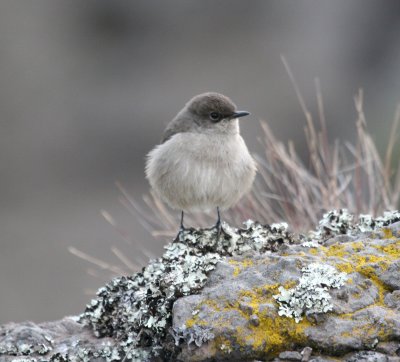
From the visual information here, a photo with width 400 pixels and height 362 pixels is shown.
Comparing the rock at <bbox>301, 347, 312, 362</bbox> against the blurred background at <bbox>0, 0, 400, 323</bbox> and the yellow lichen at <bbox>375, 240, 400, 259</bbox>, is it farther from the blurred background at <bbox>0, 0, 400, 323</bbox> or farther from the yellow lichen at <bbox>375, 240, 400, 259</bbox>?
the blurred background at <bbox>0, 0, 400, 323</bbox>

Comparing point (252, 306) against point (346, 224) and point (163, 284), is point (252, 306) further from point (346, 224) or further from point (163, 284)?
point (346, 224)

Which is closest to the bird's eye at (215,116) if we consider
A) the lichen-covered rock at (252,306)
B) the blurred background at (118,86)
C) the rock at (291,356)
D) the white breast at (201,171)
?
the white breast at (201,171)

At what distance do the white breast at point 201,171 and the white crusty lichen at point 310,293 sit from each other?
1.59 meters

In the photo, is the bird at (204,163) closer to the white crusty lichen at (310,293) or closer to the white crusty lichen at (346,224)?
the white crusty lichen at (346,224)

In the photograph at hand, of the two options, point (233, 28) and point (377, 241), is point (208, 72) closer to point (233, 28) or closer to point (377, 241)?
point (233, 28)

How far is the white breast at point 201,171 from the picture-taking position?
5.10 meters

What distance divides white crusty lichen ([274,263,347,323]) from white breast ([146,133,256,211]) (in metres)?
1.59

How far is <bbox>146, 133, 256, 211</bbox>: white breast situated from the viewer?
5.10 m

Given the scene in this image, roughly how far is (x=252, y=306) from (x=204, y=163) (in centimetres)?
182

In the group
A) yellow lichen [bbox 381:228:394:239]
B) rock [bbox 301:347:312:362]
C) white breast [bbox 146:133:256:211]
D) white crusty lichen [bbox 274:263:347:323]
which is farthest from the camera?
white breast [bbox 146:133:256:211]

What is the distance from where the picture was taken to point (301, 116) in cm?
1585

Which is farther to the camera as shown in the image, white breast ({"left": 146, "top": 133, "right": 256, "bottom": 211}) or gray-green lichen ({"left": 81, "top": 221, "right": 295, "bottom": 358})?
white breast ({"left": 146, "top": 133, "right": 256, "bottom": 211})

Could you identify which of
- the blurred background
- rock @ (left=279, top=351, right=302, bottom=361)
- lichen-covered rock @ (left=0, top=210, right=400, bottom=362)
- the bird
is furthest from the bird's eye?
the blurred background

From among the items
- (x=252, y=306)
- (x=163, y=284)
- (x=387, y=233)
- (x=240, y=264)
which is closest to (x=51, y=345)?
(x=163, y=284)
